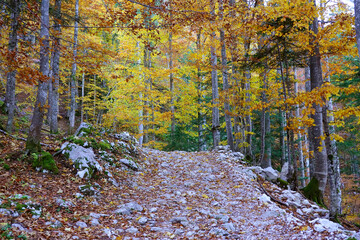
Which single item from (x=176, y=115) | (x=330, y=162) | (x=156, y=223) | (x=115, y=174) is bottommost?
(x=156, y=223)

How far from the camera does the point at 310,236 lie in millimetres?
4168

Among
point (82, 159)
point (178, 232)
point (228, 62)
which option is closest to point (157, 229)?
point (178, 232)

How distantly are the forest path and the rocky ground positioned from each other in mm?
20

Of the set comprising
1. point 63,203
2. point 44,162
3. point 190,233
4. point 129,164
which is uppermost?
point 44,162

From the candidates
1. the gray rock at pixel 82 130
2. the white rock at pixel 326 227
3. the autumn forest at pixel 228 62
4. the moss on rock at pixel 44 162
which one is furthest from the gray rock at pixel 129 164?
the white rock at pixel 326 227

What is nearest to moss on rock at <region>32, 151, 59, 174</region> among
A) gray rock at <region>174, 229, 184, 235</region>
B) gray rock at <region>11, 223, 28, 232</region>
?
gray rock at <region>11, 223, 28, 232</region>

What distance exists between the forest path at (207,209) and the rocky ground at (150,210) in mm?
20

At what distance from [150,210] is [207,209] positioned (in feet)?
4.88

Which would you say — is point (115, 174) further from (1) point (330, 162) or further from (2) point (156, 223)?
(1) point (330, 162)

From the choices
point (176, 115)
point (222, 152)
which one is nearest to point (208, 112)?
point (176, 115)

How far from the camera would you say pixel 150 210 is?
5488mm

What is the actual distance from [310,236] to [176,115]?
13.0 m

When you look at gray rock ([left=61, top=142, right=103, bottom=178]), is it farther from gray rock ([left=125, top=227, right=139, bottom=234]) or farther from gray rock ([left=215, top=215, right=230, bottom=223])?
gray rock ([left=215, top=215, right=230, bottom=223])

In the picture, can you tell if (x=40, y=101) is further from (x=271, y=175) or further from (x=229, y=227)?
(x=271, y=175)
